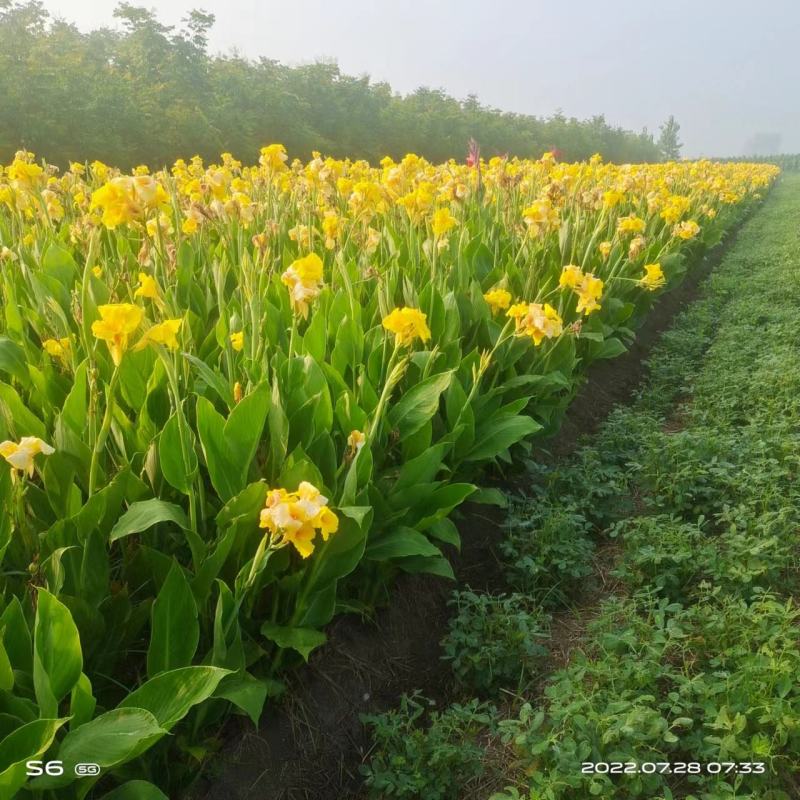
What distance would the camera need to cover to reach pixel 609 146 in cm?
3180

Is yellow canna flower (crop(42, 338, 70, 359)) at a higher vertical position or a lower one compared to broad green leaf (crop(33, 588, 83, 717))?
higher

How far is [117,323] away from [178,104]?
12549mm

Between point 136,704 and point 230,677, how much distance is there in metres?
0.24

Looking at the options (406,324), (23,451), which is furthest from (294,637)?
(406,324)

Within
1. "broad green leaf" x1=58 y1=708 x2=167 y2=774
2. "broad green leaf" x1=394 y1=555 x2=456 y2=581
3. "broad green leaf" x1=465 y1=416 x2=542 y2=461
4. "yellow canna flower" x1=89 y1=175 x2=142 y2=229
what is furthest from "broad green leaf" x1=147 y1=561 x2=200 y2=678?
"broad green leaf" x1=465 y1=416 x2=542 y2=461

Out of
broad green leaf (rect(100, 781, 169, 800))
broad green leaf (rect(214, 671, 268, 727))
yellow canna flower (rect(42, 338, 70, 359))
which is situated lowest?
broad green leaf (rect(100, 781, 169, 800))

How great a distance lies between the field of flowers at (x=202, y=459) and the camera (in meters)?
1.11

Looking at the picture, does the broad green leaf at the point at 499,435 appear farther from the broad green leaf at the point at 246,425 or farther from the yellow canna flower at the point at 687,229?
the yellow canna flower at the point at 687,229

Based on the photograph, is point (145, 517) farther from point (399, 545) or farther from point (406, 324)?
point (406, 324)

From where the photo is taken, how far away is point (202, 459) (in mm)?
1653

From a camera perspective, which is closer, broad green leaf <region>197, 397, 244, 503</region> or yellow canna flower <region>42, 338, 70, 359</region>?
broad green leaf <region>197, 397, 244, 503</region>

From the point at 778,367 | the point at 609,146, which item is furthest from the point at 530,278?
the point at 609,146

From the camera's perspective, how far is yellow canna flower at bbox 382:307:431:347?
1.62 m

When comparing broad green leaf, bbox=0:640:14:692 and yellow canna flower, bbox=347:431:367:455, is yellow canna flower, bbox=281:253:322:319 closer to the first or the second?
yellow canna flower, bbox=347:431:367:455
